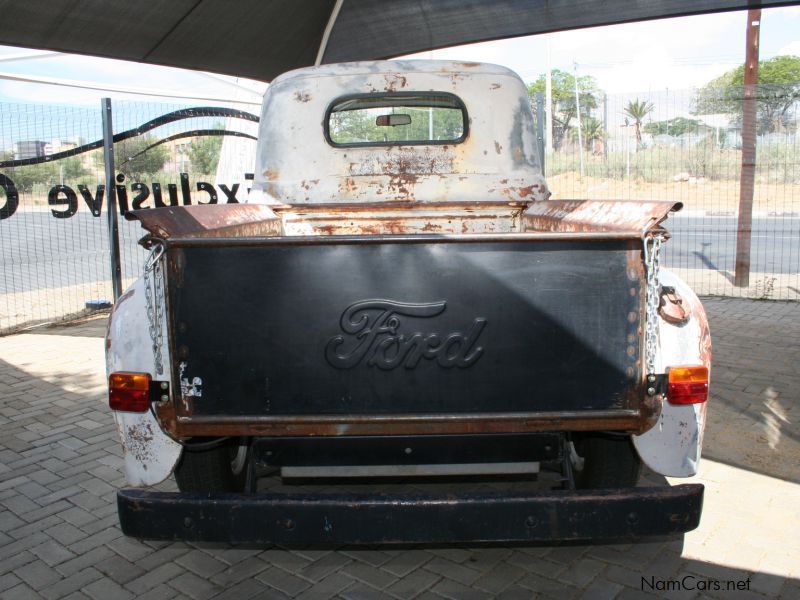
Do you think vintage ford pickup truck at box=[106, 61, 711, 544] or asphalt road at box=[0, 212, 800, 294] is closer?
vintage ford pickup truck at box=[106, 61, 711, 544]

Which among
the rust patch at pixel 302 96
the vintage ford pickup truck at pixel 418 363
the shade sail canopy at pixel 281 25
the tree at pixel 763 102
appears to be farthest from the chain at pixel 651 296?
the tree at pixel 763 102

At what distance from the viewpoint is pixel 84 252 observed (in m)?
8.42

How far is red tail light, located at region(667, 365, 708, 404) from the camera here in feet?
7.16

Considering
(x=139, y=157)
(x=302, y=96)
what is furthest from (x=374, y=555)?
(x=139, y=157)

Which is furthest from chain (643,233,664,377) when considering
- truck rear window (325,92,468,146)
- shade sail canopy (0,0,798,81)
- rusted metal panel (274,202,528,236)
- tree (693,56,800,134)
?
tree (693,56,800,134)

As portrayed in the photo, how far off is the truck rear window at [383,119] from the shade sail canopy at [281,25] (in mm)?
3122

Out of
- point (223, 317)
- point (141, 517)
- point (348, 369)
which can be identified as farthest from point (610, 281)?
point (141, 517)

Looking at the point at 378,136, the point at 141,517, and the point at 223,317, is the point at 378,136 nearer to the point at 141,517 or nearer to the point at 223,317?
the point at 223,317

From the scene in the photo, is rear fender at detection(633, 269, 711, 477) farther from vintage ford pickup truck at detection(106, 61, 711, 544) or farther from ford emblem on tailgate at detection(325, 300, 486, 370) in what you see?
ford emblem on tailgate at detection(325, 300, 486, 370)

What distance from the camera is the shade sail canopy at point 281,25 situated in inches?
247

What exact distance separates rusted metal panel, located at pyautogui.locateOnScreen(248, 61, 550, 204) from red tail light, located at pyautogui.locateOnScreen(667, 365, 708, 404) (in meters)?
1.94

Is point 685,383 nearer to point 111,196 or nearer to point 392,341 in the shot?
point 392,341

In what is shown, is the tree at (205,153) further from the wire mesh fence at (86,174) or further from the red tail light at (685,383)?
the red tail light at (685,383)

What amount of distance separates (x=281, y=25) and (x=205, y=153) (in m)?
1.86
